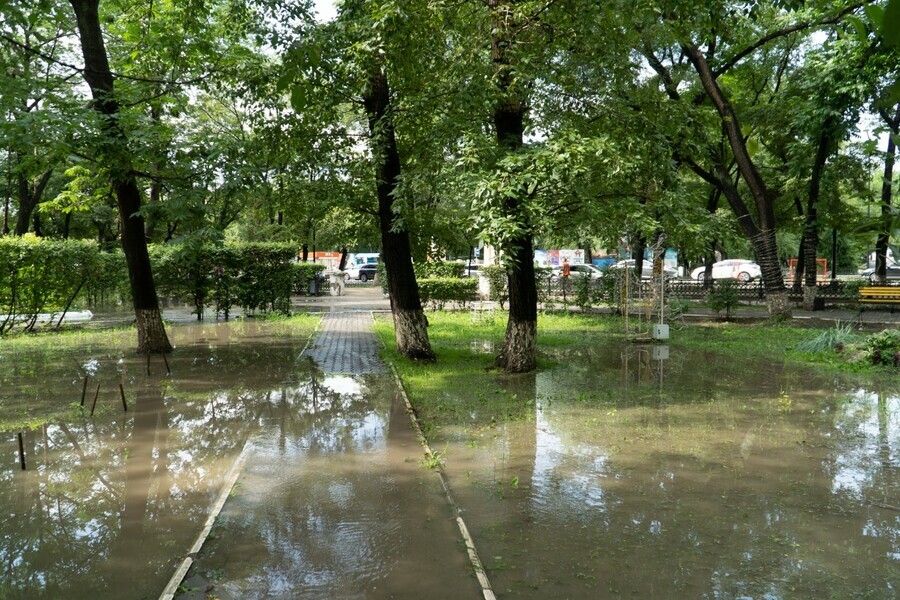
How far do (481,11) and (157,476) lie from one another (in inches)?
306

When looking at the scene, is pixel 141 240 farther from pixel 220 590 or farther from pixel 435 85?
pixel 220 590

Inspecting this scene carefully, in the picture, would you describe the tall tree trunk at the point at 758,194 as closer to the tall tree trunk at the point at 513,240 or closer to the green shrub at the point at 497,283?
the green shrub at the point at 497,283

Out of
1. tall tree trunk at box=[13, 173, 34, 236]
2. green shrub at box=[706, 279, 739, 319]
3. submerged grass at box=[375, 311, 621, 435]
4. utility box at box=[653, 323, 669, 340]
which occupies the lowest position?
submerged grass at box=[375, 311, 621, 435]

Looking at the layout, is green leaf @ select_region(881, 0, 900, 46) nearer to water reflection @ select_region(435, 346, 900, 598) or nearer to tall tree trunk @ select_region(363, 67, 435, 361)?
water reflection @ select_region(435, 346, 900, 598)

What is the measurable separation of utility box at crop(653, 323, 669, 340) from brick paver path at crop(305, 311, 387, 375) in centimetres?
666

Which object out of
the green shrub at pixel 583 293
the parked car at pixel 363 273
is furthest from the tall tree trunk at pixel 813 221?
the parked car at pixel 363 273

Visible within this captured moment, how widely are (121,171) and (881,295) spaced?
17829mm

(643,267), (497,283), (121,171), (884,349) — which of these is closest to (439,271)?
(497,283)

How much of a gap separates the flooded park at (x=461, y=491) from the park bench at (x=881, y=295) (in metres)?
7.76

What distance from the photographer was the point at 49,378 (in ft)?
35.8

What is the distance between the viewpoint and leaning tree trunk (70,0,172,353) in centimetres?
1092

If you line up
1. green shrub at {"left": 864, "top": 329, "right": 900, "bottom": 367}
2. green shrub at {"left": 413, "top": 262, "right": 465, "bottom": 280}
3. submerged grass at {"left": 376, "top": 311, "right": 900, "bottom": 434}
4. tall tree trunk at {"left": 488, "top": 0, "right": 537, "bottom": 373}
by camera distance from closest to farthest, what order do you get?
submerged grass at {"left": 376, "top": 311, "right": 900, "bottom": 434}
tall tree trunk at {"left": 488, "top": 0, "right": 537, "bottom": 373}
green shrub at {"left": 864, "top": 329, "right": 900, "bottom": 367}
green shrub at {"left": 413, "top": 262, "right": 465, "bottom": 280}

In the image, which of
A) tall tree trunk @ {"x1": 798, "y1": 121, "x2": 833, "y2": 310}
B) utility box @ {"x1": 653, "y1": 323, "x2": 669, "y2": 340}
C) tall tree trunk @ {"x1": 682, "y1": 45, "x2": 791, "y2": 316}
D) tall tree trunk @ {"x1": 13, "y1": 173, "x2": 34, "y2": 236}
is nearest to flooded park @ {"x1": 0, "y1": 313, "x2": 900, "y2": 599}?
utility box @ {"x1": 653, "y1": 323, "x2": 669, "y2": 340}

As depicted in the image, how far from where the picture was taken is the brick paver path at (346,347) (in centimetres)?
1210
